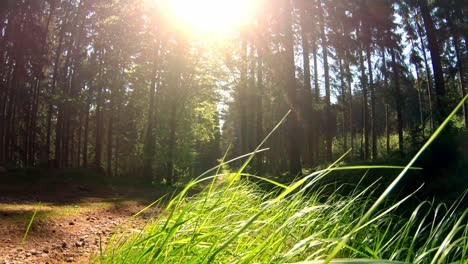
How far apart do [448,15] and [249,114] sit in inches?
536

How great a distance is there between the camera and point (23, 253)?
4484 mm

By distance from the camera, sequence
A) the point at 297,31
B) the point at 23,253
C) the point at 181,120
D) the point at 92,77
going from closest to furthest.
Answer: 1. the point at 23,253
2. the point at 297,31
3. the point at 181,120
4. the point at 92,77

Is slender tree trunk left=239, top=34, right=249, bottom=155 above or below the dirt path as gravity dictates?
Result: above

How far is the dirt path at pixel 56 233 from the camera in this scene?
14.6 ft

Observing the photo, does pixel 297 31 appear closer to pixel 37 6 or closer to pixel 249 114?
pixel 249 114

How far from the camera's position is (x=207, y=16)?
1995cm

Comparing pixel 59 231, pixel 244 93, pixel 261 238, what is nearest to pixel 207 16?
pixel 244 93

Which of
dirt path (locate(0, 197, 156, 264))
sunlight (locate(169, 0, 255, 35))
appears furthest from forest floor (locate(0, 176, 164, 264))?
Result: sunlight (locate(169, 0, 255, 35))

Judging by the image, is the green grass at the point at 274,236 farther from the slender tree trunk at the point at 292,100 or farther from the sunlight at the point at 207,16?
the sunlight at the point at 207,16

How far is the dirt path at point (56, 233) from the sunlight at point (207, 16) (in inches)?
500

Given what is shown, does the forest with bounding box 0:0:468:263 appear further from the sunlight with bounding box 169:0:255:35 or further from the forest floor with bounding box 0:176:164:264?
the forest floor with bounding box 0:176:164:264

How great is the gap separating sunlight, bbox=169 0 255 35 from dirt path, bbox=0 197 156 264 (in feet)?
41.7

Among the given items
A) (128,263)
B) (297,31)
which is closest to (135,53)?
(297,31)

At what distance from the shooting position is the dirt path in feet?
14.6
